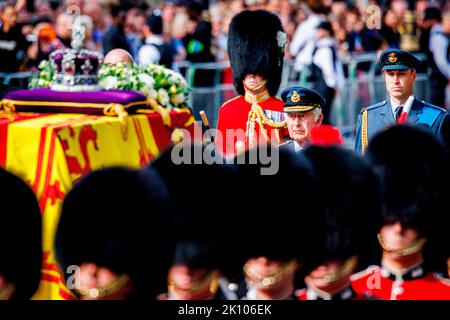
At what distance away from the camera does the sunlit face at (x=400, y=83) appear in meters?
6.31

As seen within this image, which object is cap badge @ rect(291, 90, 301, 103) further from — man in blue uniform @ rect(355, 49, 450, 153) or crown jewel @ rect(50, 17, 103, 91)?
crown jewel @ rect(50, 17, 103, 91)

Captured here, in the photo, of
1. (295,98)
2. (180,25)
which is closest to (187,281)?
(295,98)

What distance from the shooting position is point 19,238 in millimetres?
4125

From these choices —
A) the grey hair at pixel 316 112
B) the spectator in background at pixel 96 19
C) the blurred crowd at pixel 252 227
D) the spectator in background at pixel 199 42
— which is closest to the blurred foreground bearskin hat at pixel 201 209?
the blurred crowd at pixel 252 227

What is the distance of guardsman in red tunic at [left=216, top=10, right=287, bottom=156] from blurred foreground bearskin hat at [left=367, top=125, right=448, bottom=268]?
1.96 metres

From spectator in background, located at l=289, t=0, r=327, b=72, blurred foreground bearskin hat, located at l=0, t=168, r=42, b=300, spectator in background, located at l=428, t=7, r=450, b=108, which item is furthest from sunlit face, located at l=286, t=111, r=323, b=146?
spectator in background, located at l=428, t=7, r=450, b=108

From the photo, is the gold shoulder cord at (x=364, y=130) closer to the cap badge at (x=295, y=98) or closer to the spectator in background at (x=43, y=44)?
the cap badge at (x=295, y=98)

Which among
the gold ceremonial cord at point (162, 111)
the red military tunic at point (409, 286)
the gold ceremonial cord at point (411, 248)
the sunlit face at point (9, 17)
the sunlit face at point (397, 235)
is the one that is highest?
the sunlit face at point (9, 17)

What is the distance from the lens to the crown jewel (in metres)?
5.89

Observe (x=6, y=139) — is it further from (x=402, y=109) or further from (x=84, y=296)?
(x=402, y=109)

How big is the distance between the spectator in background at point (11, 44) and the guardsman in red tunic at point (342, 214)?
219 inches

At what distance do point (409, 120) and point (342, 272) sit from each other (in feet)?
7.15

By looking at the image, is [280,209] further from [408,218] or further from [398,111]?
[398,111]

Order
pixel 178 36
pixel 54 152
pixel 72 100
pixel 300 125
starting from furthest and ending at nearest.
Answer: pixel 178 36 < pixel 300 125 < pixel 72 100 < pixel 54 152
